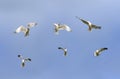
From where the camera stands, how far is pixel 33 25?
11788 centimetres

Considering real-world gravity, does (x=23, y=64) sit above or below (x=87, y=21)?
below

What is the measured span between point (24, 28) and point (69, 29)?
8.63 m

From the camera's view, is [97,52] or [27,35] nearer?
[27,35]

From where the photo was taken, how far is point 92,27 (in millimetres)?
115062

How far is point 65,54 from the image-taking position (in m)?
124

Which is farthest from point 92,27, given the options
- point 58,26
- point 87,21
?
point 58,26

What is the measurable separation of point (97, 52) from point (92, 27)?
1521 cm

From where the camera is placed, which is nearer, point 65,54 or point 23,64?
point 65,54

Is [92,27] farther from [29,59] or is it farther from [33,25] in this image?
[29,59]

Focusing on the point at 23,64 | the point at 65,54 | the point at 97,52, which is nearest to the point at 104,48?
the point at 97,52

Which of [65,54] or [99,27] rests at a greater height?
[99,27]

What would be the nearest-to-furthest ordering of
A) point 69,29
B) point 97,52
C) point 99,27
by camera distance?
point 99,27, point 69,29, point 97,52

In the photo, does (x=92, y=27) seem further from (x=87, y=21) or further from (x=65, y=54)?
(x=65, y=54)

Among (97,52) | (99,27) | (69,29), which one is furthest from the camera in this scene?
(97,52)
